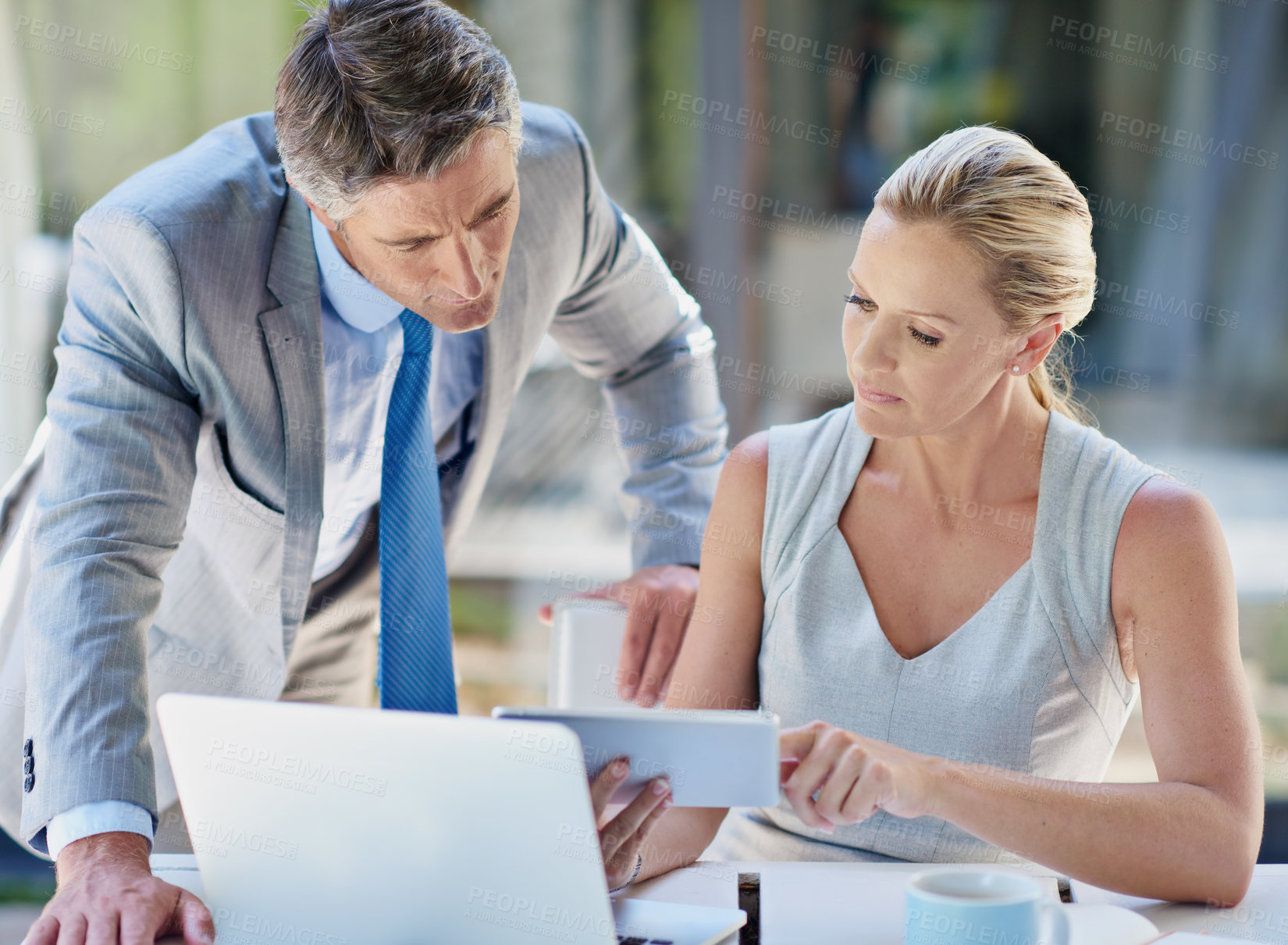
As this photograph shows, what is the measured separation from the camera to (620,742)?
964 millimetres

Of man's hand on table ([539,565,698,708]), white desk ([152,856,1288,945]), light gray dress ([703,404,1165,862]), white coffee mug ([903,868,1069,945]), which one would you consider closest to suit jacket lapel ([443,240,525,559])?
man's hand on table ([539,565,698,708])

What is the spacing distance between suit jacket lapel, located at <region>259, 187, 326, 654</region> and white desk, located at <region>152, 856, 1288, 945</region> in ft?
1.66

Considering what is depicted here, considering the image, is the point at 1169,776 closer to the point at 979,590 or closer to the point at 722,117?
the point at 979,590

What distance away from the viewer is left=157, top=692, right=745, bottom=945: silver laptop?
2.81ft

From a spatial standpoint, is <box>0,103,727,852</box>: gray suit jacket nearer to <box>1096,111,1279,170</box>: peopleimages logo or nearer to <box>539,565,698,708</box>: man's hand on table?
<box>539,565,698,708</box>: man's hand on table

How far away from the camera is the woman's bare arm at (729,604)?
63.5 inches

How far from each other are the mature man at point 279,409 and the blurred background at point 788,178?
58.0 inches

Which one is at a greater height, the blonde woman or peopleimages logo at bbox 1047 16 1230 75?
peopleimages logo at bbox 1047 16 1230 75

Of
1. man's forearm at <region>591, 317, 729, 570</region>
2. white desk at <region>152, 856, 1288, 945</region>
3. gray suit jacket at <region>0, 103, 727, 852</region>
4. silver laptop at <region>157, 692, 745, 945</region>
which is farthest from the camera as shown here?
man's forearm at <region>591, 317, 729, 570</region>

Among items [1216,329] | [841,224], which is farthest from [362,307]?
[1216,329]

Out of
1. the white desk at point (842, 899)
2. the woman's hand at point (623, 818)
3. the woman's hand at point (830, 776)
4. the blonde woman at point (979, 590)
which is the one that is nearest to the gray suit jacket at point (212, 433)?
the white desk at point (842, 899)

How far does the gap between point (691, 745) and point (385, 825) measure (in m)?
0.24

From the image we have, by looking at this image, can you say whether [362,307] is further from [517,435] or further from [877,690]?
[517,435]

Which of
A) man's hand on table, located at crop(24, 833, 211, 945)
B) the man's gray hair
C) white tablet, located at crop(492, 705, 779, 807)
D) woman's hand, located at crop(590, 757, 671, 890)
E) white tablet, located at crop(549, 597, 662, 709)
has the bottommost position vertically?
white tablet, located at crop(549, 597, 662, 709)
